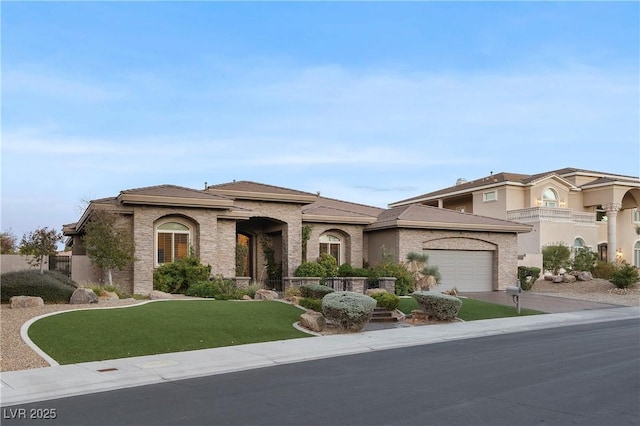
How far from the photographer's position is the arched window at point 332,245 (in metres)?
31.2

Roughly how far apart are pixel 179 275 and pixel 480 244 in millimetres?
16542

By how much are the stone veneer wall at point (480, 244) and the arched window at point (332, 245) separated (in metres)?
3.86

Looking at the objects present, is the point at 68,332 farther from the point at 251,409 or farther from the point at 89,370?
the point at 251,409

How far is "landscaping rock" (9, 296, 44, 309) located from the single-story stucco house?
625 cm

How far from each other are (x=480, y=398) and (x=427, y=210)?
80.2 ft

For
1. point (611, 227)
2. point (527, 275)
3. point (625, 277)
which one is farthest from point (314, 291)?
point (611, 227)

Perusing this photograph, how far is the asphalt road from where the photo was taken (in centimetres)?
796

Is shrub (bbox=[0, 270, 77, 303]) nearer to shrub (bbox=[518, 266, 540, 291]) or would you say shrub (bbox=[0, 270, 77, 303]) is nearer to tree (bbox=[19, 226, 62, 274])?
tree (bbox=[19, 226, 62, 274])

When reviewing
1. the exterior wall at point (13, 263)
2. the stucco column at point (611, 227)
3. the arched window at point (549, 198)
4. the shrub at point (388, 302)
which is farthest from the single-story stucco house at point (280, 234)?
the stucco column at point (611, 227)

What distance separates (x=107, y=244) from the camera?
22.4m

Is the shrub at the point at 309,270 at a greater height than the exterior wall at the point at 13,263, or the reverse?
the exterior wall at the point at 13,263

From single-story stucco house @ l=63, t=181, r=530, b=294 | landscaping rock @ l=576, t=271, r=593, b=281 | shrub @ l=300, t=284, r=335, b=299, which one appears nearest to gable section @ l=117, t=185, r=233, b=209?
single-story stucco house @ l=63, t=181, r=530, b=294

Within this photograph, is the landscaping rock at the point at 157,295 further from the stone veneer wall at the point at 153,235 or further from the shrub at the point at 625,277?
the shrub at the point at 625,277

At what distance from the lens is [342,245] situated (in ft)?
104
